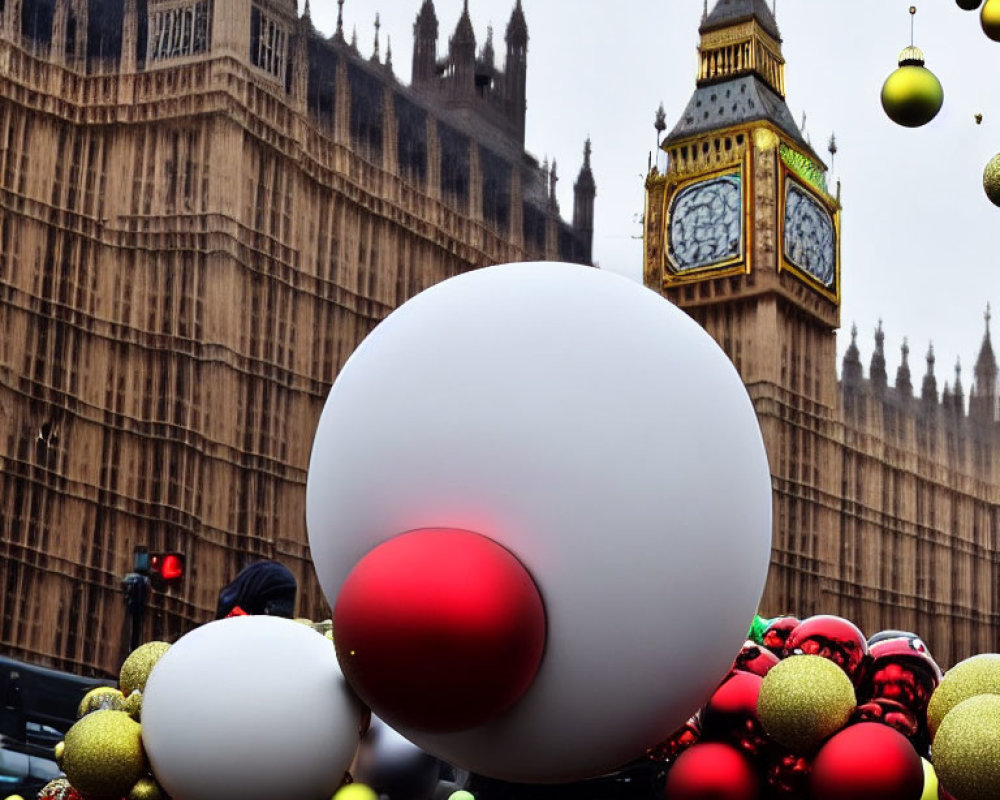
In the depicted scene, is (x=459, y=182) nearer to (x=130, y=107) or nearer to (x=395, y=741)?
(x=130, y=107)

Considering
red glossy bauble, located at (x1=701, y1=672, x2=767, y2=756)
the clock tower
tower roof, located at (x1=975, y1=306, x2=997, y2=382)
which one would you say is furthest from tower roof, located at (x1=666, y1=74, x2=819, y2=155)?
red glossy bauble, located at (x1=701, y1=672, x2=767, y2=756)

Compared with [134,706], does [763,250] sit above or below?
above

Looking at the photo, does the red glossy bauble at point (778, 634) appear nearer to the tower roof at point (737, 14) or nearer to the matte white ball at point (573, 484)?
the matte white ball at point (573, 484)

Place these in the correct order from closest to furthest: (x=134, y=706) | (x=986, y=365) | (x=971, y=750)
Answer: (x=971, y=750)
(x=134, y=706)
(x=986, y=365)

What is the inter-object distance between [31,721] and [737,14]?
2645cm

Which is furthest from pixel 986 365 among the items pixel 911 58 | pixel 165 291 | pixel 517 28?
pixel 911 58

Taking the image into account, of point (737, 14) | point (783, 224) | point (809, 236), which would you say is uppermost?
point (737, 14)

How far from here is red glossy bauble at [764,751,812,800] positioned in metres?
3.87

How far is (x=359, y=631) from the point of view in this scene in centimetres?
329

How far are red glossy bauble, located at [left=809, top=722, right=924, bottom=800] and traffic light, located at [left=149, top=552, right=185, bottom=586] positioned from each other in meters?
7.49

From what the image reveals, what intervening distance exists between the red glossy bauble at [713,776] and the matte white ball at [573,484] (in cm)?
30

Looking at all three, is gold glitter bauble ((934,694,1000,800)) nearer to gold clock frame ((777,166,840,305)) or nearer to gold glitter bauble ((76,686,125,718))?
gold glitter bauble ((76,686,125,718))

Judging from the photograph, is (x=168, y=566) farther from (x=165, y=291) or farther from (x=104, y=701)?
(x=165, y=291)

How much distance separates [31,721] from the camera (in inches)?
404
